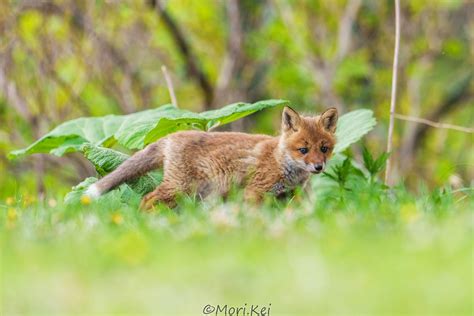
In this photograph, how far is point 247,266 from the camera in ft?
11.9

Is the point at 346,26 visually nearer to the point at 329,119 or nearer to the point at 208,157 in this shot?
the point at 329,119

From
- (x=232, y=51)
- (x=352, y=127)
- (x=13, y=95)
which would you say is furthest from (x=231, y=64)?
(x=352, y=127)

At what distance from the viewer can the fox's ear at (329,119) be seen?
7.25 meters

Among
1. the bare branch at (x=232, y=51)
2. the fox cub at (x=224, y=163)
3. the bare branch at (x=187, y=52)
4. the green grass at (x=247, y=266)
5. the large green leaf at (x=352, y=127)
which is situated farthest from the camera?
the bare branch at (x=232, y=51)

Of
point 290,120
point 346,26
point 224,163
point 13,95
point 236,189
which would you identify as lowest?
point 236,189

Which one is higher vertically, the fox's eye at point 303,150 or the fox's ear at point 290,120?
the fox's ear at point 290,120

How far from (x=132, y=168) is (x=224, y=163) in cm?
75

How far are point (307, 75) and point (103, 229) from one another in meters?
12.3

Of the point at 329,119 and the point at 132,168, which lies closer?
the point at 132,168

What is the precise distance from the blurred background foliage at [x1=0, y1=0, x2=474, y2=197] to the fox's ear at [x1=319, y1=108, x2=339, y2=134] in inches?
287

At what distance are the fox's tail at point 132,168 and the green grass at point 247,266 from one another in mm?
1572

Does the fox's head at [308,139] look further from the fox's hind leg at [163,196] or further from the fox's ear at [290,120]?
the fox's hind leg at [163,196]

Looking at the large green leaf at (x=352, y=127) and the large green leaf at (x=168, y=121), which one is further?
the large green leaf at (x=352, y=127)

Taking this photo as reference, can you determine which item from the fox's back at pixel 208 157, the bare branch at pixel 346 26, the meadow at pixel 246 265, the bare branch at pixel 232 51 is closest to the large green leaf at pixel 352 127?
the fox's back at pixel 208 157
